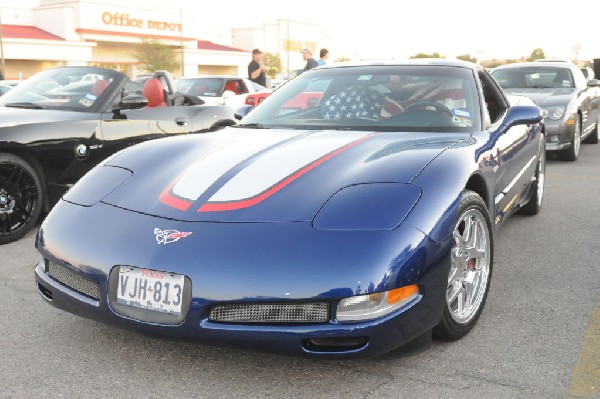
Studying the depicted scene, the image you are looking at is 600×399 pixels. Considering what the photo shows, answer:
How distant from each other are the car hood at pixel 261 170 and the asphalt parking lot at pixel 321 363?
1.93 ft

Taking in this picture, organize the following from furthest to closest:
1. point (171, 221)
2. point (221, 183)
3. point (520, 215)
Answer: point (520, 215)
point (221, 183)
point (171, 221)

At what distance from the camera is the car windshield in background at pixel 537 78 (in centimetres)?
975

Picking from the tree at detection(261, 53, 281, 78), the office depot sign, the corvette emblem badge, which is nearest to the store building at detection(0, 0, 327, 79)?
the office depot sign

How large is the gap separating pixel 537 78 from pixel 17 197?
7.66 meters

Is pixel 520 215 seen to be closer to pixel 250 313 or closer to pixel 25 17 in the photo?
pixel 250 313

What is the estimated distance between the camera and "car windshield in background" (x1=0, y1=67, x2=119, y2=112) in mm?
5645

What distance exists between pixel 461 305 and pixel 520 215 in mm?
2844

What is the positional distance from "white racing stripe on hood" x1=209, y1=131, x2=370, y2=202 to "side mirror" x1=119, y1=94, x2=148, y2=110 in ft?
8.42

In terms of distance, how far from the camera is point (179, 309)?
8.02 feet

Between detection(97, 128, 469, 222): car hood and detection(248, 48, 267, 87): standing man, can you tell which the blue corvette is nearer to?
detection(97, 128, 469, 222): car hood

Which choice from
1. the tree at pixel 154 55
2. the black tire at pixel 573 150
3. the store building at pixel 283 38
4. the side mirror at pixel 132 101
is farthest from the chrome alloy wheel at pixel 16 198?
the store building at pixel 283 38

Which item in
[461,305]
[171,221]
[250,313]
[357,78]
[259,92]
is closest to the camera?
[250,313]

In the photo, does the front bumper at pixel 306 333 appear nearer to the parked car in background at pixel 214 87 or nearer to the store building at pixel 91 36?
the parked car in background at pixel 214 87

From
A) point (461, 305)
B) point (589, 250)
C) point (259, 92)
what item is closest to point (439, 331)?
point (461, 305)
